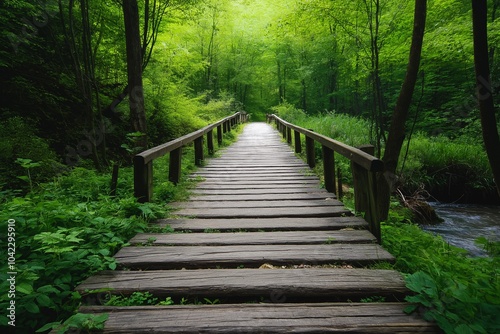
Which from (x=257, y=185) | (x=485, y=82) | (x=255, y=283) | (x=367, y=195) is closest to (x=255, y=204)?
(x=257, y=185)

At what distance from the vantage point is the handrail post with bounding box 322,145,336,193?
186 inches

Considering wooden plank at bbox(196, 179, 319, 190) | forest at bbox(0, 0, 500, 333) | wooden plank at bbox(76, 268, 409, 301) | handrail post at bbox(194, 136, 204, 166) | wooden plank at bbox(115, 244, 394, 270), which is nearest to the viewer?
wooden plank at bbox(76, 268, 409, 301)

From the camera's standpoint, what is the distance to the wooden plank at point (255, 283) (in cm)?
204

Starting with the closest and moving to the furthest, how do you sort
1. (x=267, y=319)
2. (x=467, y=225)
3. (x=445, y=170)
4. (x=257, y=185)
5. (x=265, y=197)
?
(x=267, y=319), (x=265, y=197), (x=257, y=185), (x=467, y=225), (x=445, y=170)

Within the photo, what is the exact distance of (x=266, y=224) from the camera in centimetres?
341

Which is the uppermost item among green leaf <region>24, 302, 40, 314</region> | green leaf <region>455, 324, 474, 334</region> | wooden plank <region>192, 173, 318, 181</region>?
wooden plank <region>192, 173, 318, 181</region>

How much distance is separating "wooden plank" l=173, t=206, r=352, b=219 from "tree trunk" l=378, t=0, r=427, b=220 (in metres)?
1.75

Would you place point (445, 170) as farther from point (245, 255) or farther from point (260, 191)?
point (245, 255)

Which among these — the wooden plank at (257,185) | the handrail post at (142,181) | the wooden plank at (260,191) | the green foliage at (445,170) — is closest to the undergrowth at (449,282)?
the wooden plank at (260,191)

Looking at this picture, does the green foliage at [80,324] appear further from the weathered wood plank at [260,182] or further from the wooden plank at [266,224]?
the weathered wood plank at [260,182]

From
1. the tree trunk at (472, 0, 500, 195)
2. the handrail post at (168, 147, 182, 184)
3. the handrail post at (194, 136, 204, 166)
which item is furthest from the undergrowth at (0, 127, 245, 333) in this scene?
the tree trunk at (472, 0, 500, 195)

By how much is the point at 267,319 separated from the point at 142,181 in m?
2.49

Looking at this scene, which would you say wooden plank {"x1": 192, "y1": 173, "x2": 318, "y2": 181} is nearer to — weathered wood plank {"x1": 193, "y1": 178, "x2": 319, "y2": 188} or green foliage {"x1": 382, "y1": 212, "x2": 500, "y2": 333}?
weathered wood plank {"x1": 193, "y1": 178, "x2": 319, "y2": 188}

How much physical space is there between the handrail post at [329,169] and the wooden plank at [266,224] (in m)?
1.44
